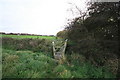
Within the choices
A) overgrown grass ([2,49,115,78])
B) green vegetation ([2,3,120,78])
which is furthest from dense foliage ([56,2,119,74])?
overgrown grass ([2,49,115,78])

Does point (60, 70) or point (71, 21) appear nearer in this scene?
point (60, 70)

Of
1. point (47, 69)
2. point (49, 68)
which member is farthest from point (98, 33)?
point (47, 69)

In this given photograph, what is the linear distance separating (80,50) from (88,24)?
2.10 m

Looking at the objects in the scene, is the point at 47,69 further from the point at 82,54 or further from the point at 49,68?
the point at 82,54

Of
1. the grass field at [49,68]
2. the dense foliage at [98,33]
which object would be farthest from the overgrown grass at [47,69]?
the dense foliage at [98,33]

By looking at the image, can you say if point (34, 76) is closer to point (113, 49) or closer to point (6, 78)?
point (6, 78)

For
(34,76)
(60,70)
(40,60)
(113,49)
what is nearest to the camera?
(34,76)

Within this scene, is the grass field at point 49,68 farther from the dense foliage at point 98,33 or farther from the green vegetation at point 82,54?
the dense foliage at point 98,33

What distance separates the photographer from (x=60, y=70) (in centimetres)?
800

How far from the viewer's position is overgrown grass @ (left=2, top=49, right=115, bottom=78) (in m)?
7.61

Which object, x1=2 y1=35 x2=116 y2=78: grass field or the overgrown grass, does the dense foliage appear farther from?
the overgrown grass

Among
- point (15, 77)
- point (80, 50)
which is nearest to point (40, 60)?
point (15, 77)

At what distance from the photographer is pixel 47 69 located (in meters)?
8.39

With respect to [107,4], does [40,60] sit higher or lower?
lower
